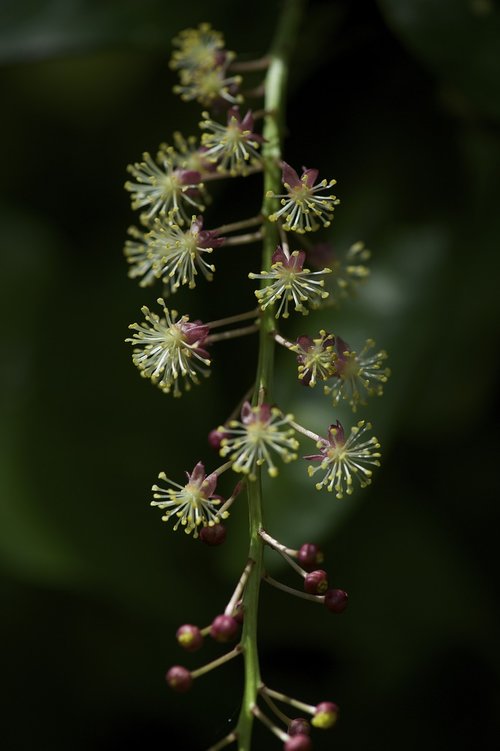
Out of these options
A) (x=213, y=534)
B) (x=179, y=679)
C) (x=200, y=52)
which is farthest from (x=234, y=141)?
(x=179, y=679)

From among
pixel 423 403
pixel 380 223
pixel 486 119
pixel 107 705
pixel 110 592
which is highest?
pixel 486 119

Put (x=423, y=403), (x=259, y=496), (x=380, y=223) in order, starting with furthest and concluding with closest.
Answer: (x=423, y=403), (x=380, y=223), (x=259, y=496)

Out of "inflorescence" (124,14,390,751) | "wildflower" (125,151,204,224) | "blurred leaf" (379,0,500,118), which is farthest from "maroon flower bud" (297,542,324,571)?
"blurred leaf" (379,0,500,118)

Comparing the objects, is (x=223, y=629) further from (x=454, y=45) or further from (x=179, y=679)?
(x=454, y=45)

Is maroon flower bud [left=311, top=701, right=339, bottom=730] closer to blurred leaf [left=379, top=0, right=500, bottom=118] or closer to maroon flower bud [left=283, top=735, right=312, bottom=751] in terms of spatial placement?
maroon flower bud [left=283, top=735, right=312, bottom=751]

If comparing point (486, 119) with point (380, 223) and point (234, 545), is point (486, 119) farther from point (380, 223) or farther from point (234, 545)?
point (234, 545)

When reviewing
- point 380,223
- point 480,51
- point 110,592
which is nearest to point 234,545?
point 110,592

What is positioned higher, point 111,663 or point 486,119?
point 486,119

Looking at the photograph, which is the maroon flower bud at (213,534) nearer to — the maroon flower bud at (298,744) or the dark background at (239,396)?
the maroon flower bud at (298,744)
